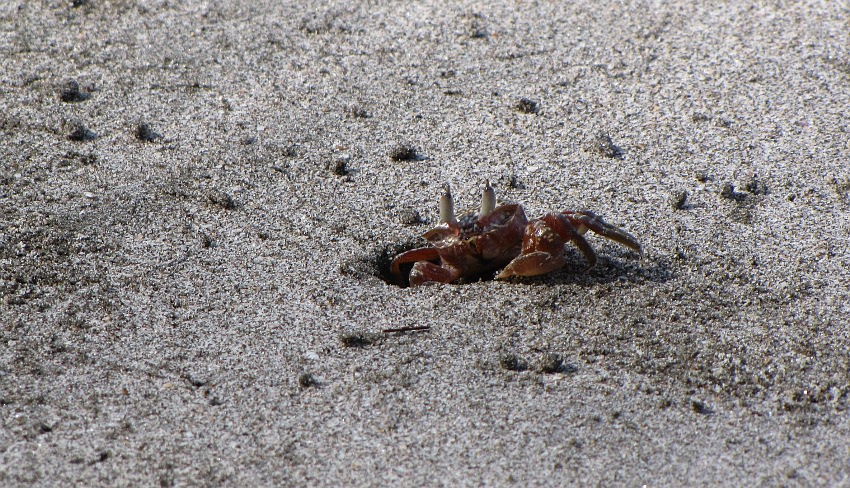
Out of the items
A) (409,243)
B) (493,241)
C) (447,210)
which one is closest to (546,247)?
(493,241)

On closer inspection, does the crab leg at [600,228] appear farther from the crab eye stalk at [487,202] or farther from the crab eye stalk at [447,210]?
the crab eye stalk at [447,210]

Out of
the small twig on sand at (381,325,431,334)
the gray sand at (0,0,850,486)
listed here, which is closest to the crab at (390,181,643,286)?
the gray sand at (0,0,850,486)

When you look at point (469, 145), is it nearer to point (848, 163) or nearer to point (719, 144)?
point (719, 144)

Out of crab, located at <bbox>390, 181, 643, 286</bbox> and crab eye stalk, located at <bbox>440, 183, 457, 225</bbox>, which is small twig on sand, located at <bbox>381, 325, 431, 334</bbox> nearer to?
crab, located at <bbox>390, 181, 643, 286</bbox>

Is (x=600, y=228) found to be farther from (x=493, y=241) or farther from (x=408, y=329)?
(x=408, y=329)

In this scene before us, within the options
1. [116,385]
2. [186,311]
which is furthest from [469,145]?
[116,385]

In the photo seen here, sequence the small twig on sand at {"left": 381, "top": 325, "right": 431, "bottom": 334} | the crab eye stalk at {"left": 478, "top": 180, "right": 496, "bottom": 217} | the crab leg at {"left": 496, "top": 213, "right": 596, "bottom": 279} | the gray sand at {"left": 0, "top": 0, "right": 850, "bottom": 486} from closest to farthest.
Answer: the gray sand at {"left": 0, "top": 0, "right": 850, "bottom": 486}, the small twig on sand at {"left": 381, "top": 325, "right": 431, "bottom": 334}, the crab leg at {"left": 496, "top": 213, "right": 596, "bottom": 279}, the crab eye stalk at {"left": 478, "top": 180, "right": 496, "bottom": 217}
